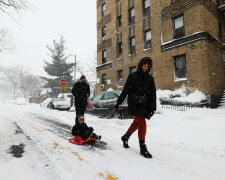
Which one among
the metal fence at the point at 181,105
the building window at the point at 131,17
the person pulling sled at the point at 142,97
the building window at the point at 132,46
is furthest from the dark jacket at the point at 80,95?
the building window at the point at 131,17

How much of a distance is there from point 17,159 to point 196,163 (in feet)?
10.6

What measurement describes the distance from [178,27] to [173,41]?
1.26 metres

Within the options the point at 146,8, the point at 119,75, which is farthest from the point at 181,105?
the point at 146,8

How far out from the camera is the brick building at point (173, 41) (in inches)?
465

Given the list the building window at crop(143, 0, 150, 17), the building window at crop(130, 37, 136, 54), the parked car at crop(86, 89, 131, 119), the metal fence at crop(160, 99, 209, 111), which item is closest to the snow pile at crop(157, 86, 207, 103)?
the metal fence at crop(160, 99, 209, 111)

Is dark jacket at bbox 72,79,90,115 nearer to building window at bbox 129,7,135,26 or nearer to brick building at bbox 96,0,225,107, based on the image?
brick building at bbox 96,0,225,107

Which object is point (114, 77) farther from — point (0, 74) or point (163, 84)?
point (0, 74)

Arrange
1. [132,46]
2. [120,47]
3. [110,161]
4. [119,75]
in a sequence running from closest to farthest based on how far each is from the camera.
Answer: [110,161]
[132,46]
[119,75]
[120,47]

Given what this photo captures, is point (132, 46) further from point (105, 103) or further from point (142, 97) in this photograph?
point (142, 97)

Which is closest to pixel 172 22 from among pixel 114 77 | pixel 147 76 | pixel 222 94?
pixel 222 94

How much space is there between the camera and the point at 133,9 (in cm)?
1781

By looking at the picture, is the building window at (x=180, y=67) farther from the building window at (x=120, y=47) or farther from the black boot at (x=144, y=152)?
the black boot at (x=144, y=152)

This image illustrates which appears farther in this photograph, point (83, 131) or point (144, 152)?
point (83, 131)

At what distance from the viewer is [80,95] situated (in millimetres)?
4512
